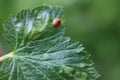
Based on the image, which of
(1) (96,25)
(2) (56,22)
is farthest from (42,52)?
(1) (96,25)

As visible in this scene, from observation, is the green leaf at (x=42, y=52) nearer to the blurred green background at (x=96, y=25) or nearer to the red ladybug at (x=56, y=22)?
the red ladybug at (x=56, y=22)

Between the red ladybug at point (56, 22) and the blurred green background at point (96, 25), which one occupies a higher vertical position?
the blurred green background at point (96, 25)

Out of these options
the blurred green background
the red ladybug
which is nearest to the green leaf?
the red ladybug

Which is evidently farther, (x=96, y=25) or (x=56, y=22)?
(x=96, y=25)

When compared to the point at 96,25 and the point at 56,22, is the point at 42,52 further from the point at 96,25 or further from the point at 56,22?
the point at 96,25

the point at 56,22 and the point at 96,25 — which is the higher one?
the point at 96,25

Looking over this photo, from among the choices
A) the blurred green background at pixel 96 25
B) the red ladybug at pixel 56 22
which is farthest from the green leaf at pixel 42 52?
the blurred green background at pixel 96 25

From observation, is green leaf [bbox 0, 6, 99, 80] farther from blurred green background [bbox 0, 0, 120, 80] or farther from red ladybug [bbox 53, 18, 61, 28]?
blurred green background [bbox 0, 0, 120, 80]
